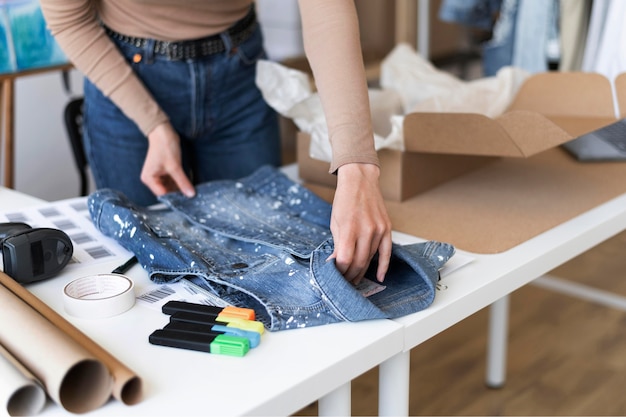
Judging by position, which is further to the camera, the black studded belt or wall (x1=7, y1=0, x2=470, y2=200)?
wall (x1=7, y1=0, x2=470, y2=200)

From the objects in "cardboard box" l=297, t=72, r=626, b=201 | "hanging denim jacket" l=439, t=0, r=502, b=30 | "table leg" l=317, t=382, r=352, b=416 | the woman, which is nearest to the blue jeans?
the woman

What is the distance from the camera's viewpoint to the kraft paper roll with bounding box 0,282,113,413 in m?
0.59

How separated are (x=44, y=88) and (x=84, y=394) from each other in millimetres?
2233

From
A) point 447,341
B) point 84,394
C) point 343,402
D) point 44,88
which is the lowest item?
point 447,341

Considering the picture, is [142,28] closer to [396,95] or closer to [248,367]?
[396,95]

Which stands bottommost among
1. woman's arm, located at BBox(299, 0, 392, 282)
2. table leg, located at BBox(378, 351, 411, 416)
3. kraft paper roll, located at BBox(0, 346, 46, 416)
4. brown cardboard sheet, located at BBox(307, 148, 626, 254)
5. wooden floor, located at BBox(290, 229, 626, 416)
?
wooden floor, located at BBox(290, 229, 626, 416)

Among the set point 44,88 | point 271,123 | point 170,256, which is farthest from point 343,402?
point 44,88

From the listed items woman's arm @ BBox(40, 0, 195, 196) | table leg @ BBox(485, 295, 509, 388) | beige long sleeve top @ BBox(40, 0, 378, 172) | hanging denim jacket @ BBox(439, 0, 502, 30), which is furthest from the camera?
hanging denim jacket @ BBox(439, 0, 502, 30)

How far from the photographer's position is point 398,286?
0.82 m

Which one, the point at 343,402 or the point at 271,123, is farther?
the point at 271,123

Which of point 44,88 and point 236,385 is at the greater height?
point 236,385

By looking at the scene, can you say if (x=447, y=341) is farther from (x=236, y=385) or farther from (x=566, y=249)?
(x=236, y=385)

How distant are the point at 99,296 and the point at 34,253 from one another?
0.09 m

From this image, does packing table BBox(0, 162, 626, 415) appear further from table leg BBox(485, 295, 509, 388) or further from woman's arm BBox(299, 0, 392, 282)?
table leg BBox(485, 295, 509, 388)
